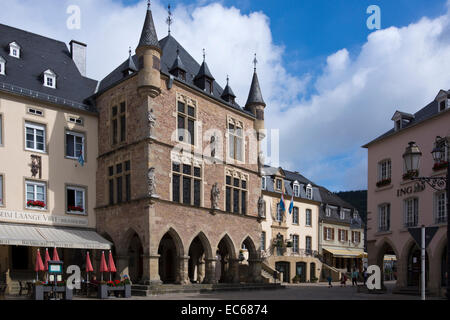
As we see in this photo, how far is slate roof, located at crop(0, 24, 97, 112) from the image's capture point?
2522 cm

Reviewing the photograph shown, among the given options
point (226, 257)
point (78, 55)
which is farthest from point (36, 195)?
point (226, 257)

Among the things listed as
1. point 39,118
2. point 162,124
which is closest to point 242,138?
point 162,124

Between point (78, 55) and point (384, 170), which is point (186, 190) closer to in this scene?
point (78, 55)

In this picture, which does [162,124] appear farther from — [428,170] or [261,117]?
[428,170]

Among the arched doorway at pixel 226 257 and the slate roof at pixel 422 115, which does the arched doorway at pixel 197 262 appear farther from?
the slate roof at pixel 422 115

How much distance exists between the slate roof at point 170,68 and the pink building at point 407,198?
930cm

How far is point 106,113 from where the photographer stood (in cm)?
2702

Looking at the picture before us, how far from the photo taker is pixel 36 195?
2436 cm

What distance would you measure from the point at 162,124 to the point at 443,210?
15664 millimetres

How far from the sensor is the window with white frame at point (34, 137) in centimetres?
2448

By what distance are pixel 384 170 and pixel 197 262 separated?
44.4 ft

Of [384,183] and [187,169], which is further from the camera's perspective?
[384,183]
